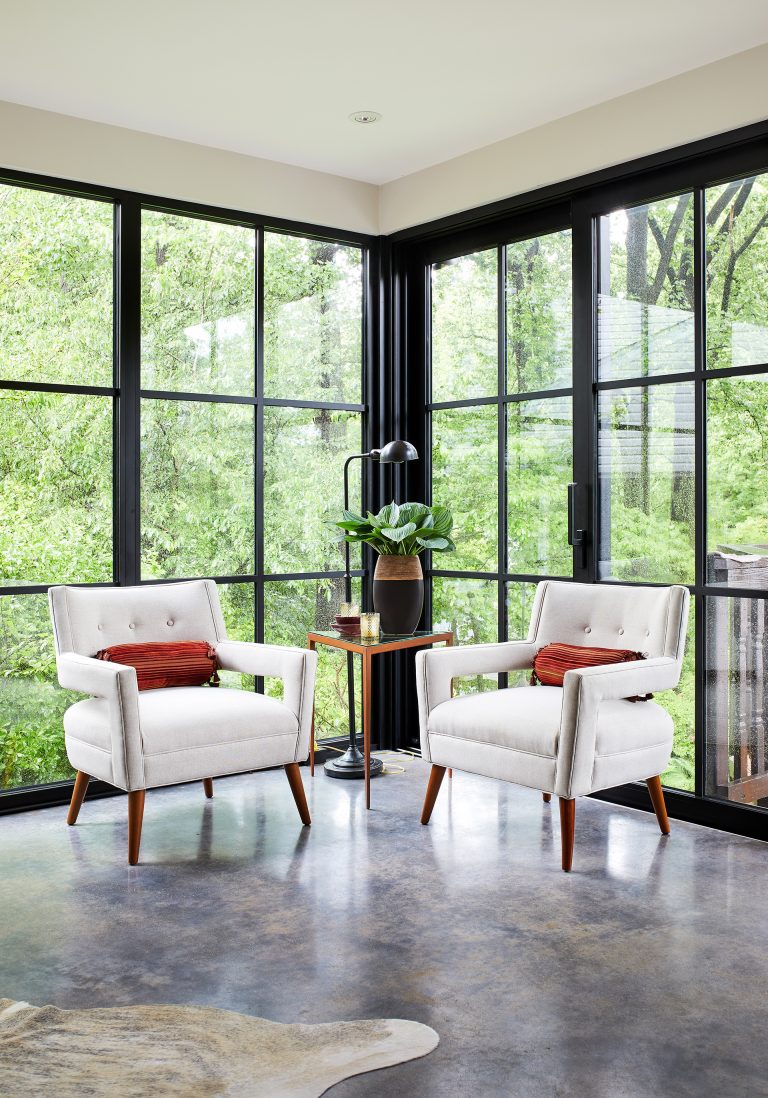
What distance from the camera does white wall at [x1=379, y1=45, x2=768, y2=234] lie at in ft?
10.7

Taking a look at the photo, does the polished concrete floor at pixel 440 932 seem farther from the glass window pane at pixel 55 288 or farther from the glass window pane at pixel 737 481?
the glass window pane at pixel 55 288

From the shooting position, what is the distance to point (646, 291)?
367 cm

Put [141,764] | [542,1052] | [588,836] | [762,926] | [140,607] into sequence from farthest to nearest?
[140,607]
[588,836]
[141,764]
[762,926]
[542,1052]

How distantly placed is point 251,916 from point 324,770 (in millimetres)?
1561

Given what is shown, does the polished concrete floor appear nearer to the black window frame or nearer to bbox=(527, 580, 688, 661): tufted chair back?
bbox=(527, 580, 688, 661): tufted chair back

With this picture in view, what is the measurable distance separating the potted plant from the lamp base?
60 centimetres

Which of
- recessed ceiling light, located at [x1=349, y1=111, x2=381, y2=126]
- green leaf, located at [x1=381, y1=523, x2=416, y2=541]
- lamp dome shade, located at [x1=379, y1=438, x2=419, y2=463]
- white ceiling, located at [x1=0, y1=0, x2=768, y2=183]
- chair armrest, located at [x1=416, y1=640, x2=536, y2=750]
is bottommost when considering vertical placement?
chair armrest, located at [x1=416, y1=640, x2=536, y2=750]

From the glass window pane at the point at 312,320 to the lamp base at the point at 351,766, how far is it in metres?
1.61

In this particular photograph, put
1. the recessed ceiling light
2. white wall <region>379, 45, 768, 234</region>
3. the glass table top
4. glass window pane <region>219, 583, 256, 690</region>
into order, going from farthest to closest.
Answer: glass window pane <region>219, 583, 256, 690</region>, the glass table top, the recessed ceiling light, white wall <region>379, 45, 768, 234</region>

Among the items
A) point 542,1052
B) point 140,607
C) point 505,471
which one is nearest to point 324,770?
point 140,607

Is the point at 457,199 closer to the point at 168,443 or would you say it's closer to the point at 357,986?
the point at 168,443

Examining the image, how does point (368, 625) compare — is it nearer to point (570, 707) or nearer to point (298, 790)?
point (298, 790)

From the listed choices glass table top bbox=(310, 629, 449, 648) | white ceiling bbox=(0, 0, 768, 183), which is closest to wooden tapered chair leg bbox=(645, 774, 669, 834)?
glass table top bbox=(310, 629, 449, 648)

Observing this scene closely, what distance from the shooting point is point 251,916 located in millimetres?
2689
